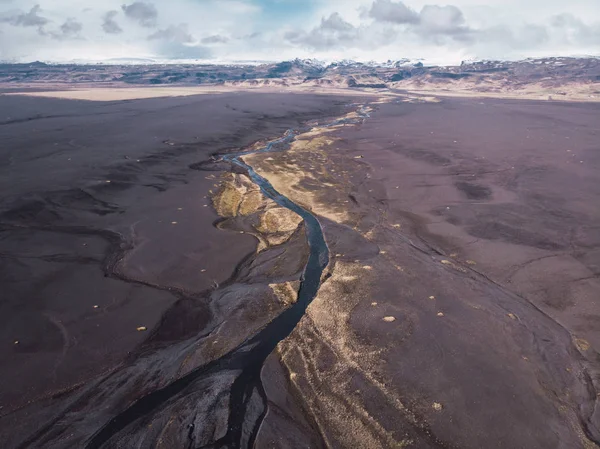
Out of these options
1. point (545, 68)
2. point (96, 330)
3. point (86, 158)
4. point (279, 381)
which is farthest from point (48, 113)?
point (545, 68)

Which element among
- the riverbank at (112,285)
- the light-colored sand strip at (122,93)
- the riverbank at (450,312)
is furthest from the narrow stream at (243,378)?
the light-colored sand strip at (122,93)

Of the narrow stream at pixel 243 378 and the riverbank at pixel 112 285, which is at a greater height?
the riverbank at pixel 112 285

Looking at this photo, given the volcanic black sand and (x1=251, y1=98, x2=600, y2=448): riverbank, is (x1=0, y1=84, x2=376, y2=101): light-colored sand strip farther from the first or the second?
(x1=251, y1=98, x2=600, y2=448): riverbank

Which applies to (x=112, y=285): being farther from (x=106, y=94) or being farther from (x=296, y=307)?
(x=106, y=94)

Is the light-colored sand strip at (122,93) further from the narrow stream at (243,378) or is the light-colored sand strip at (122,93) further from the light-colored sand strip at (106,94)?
the narrow stream at (243,378)

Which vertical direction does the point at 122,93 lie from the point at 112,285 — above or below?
below

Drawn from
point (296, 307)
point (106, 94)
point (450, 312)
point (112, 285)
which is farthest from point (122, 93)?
point (450, 312)

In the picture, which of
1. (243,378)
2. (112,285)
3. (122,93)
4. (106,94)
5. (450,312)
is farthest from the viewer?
(122,93)

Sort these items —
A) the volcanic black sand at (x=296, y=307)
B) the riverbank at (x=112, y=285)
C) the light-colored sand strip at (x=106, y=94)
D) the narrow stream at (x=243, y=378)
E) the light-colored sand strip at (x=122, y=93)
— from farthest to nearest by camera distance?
the light-colored sand strip at (x=122, y=93) → the light-colored sand strip at (x=106, y=94) → the riverbank at (x=112, y=285) → the volcanic black sand at (x=296, y=307) → the narrow stream at (x=243, y=378)
